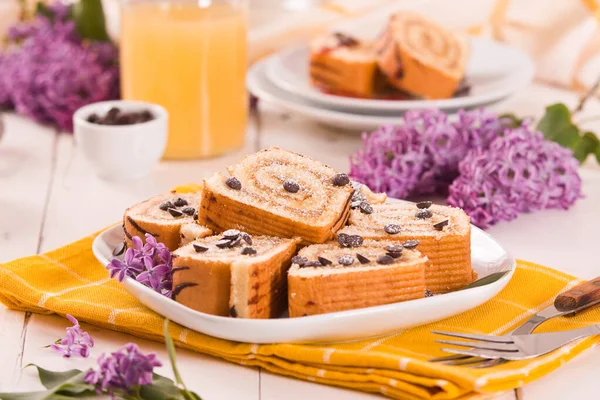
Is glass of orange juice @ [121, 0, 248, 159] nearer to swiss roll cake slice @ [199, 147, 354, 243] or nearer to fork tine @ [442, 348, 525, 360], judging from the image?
swiss roll cake slice @ [199, 147, 354, 243]

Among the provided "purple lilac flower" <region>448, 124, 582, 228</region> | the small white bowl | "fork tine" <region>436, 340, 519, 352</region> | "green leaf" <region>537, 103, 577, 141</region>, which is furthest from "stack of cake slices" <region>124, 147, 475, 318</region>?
"green leaf" <region>537, 103, 577, 141</region>

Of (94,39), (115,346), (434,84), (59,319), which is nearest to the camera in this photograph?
(115,346)

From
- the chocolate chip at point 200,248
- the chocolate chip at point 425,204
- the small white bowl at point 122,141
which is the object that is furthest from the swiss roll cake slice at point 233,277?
the small white bowl at point 122,141

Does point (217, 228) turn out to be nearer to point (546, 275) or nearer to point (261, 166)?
point (261, 166)

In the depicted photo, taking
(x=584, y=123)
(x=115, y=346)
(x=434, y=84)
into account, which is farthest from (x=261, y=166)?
(x=584, y=123)

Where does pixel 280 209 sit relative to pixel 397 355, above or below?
above

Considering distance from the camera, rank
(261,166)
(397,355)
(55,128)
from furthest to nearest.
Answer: (55,128) < (261,166) < (397,355)

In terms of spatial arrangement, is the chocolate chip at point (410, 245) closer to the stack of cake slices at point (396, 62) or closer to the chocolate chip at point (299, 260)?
the chocolate chip at point (299, 260)
